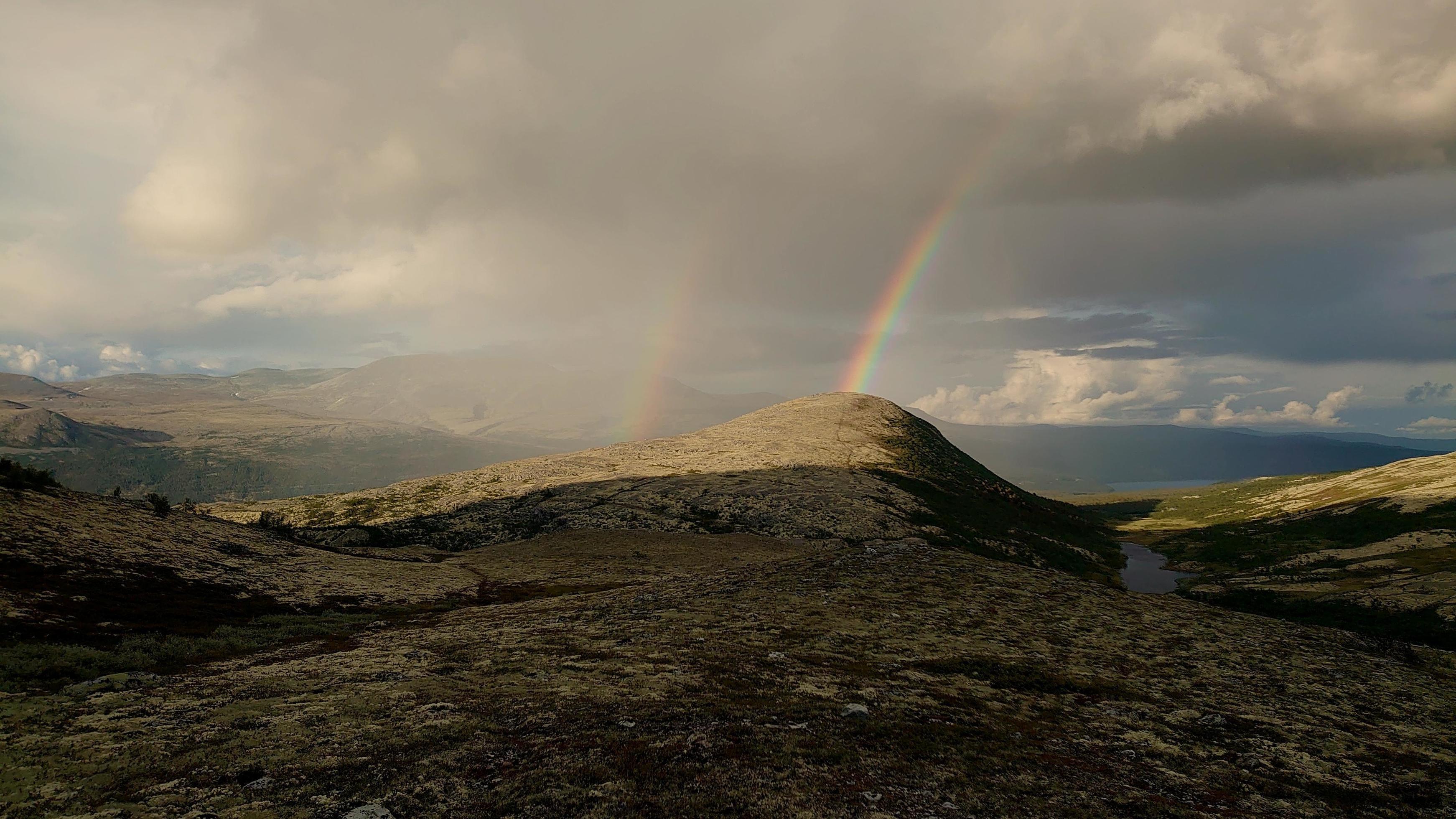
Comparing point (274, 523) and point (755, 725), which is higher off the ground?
point (755, 725)

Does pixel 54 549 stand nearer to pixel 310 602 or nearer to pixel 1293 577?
pixel 310 602

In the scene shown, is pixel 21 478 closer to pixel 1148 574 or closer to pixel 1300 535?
pixel 1148 574

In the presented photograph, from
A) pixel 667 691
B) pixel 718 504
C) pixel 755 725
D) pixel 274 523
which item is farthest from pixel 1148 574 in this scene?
pixel 274 523

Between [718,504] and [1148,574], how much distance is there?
99.7 meters

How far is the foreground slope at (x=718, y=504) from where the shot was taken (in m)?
104

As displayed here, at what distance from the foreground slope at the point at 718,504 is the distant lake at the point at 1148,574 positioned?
15.4ft

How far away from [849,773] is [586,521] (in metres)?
92.5

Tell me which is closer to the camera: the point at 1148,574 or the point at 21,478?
the point at 21,478

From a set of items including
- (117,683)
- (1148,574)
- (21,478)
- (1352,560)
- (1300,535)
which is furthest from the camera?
(1300,535)

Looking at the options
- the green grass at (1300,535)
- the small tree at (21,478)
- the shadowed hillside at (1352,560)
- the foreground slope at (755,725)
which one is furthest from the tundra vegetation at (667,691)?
the green grass at (1300,535)

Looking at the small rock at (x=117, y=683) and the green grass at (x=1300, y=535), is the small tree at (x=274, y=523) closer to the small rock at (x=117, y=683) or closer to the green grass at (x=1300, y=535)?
the small rock at (x=117, y=683)

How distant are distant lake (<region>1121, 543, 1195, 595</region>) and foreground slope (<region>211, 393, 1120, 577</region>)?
15.4 feet

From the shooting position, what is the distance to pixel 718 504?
114 meters

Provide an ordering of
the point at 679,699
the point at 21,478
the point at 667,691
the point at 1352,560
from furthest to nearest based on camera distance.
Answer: the point at 1352,560 → the point at 21,478 → the point at 667,691 → the point at 679,699
